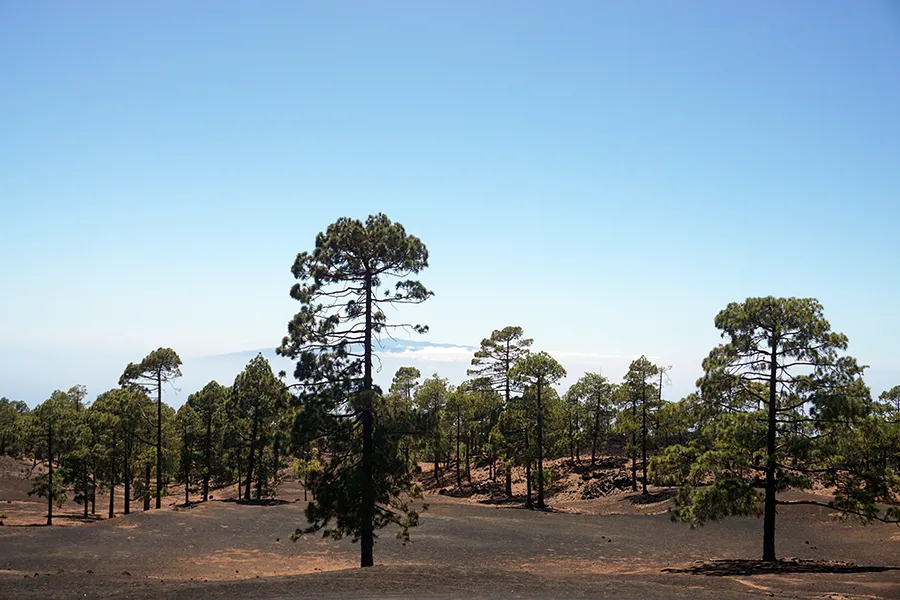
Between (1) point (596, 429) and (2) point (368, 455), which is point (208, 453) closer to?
(1) point (596, 429)

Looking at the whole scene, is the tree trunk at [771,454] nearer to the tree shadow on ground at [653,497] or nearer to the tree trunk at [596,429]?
the tree shadow on ground at [653,497]

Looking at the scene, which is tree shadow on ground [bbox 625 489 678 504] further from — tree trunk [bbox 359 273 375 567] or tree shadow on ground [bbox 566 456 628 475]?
tree trunk [bbox 359 273 375 567]

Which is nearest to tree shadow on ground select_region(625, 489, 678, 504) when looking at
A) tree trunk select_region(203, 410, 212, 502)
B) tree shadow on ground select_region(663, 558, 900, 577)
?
tree shadow on ground select_region(663, 558, 900, 577)

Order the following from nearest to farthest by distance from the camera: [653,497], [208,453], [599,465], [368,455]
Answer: [368,455] → [653,497] → [208,453] → [599,465]

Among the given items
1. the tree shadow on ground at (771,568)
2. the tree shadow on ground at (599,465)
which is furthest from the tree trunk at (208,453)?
the tree shadow on ground at (771,568)

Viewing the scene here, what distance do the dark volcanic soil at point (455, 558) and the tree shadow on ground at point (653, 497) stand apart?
7.22m

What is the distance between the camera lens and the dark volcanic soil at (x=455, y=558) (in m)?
17.8

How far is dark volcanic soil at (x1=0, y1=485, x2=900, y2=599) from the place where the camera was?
700 inches

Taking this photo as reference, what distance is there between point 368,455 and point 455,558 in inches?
417

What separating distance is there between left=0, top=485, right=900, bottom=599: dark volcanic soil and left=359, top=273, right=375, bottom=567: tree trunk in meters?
1.35

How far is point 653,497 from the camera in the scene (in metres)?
52.9

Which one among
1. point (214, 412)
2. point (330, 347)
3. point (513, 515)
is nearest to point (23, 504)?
point (214, 412)

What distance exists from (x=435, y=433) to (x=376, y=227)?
807 centimetres

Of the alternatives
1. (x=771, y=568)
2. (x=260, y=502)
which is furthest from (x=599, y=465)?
(x=771, y=568)
